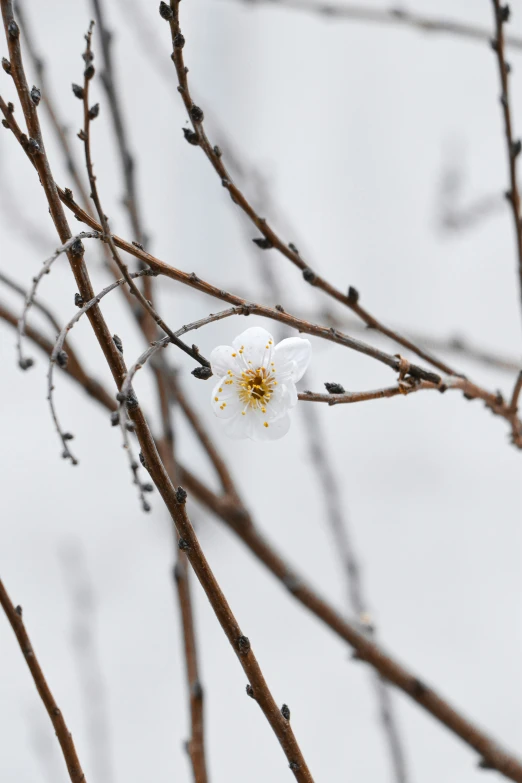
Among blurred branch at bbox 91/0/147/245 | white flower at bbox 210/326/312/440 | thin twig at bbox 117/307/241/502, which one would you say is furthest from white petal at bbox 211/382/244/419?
Result: blurred branch at bbox 91/0/147/245

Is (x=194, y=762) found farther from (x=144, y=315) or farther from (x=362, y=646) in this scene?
(x=144, y=315)

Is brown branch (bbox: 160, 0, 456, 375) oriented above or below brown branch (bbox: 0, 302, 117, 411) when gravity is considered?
below

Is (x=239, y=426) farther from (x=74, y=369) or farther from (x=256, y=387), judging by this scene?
(x=74, y=369)

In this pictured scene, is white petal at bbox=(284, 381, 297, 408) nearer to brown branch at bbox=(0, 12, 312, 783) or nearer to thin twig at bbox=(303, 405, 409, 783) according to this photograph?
brown branch at bbox=(0, 12, 312, 783)

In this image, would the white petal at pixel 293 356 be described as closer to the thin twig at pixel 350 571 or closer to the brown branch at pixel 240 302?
the brown branch at pixel 240 302

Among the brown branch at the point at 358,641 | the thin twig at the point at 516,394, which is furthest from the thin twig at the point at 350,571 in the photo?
the thin twig at the point at 516,394

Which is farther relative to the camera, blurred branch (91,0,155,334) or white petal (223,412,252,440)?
blurred branch (91,0,155,334)

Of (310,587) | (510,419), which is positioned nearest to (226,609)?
(510,419)
